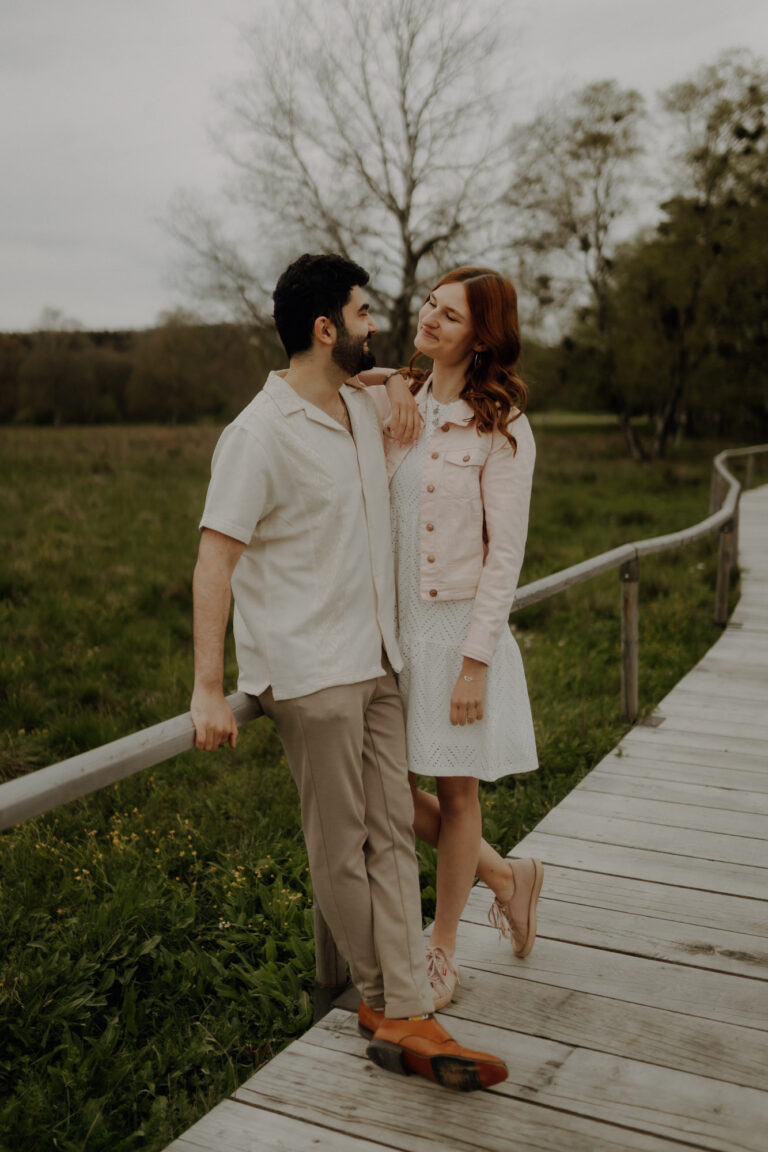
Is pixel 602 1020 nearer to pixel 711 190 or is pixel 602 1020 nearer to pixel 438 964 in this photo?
pixel 438 964

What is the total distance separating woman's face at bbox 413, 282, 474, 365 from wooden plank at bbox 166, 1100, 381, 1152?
168cm

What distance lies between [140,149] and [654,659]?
6424mm

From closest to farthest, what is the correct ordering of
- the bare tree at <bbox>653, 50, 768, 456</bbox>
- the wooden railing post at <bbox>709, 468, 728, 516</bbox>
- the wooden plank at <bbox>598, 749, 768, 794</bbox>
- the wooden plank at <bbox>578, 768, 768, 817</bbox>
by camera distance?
1. the wooden plank at <bbox>578, 768, 768, 817</bbox>
2. the wooden plank at <bbox>598, 749, 768, 794</bbox>
3. the wooden railing post at <bbox>709, 468, 728, 516</bbox>
4. the bare tree at <bbox>653, 50, 768, 456</bbox>

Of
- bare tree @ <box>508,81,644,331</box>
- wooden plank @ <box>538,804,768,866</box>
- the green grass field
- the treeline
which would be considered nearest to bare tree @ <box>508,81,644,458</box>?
bare tree @ <box>508,81,644,331</box>

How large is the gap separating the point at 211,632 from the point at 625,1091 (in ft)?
4.38

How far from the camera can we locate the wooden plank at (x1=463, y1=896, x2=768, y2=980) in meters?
2.70

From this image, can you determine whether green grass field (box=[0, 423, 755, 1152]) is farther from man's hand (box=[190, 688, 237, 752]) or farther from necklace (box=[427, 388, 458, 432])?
necklace (box=[427, 388, 458, 432])

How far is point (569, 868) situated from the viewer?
10.8 feet

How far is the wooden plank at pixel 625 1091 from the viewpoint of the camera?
79.7 inches

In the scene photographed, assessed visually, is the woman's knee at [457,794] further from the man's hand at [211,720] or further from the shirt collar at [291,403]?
the shirt collar at [291,403]

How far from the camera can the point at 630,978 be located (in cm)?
A: 262

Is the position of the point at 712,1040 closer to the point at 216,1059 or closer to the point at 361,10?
the point at 216,1059

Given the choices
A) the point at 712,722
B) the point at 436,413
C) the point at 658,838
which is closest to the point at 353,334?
the point at 436,413

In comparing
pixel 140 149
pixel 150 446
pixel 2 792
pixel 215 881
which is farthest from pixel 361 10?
pixel 2 792
